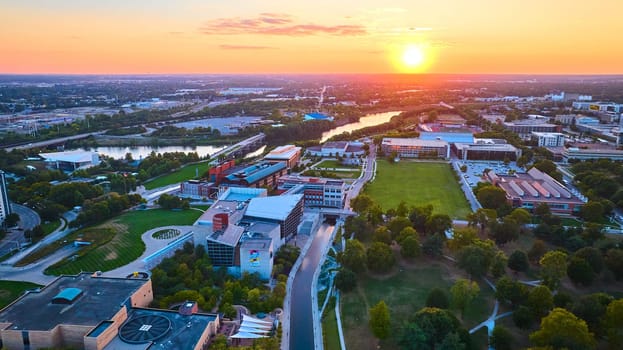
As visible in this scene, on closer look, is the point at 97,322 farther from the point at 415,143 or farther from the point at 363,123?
the point at 363,123

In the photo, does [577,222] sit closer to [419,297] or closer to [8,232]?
[419,297]

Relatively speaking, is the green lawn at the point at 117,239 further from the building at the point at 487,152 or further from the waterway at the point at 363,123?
the waterway at the point at 363,123

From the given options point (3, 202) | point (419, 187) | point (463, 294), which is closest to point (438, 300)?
point (463, 294)

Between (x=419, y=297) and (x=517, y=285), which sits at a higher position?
(x=517, y=285)

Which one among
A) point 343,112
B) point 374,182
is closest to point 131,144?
point 374,182

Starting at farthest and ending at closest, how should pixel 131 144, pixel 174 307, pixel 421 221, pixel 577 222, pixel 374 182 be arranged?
pixel 131 144 → pixel 374 182 → pixel 577 222 → pixel 421 221 → pixel 174 307

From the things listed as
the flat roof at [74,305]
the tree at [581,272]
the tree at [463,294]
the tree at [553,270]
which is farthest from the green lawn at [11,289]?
the tree at [581,272]
